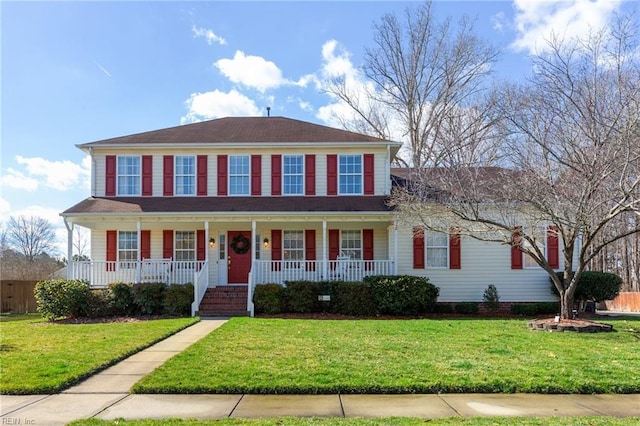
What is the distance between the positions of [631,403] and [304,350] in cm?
505

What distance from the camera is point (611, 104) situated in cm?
1176

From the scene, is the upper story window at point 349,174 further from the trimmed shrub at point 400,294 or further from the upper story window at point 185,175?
the upper story window at point 185,175

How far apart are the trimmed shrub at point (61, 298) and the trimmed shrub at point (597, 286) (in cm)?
1599

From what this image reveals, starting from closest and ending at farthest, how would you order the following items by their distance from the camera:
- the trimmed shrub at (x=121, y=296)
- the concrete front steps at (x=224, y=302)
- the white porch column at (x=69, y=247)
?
1. the concrete front steps at (x=224, y=302)
2. the trimmed shrub at (x=121, y=296)
3. the white porch column at (x=69, y=247)

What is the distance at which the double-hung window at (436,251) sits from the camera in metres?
17.8

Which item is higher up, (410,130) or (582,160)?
(410,130)

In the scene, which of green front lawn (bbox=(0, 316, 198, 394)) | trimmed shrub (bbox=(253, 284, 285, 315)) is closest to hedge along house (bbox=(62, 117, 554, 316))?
trimmed shrub (bbox=(253, 284, 285, 315))

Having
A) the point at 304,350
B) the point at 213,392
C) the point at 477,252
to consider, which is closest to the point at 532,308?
the point at 477,252

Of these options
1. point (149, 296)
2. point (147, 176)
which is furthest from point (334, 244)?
point (147, 176)

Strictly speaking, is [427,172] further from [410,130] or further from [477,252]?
[410,130]

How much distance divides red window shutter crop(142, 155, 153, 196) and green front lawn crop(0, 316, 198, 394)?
6242mm

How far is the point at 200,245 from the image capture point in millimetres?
18828

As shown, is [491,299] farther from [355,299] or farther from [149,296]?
[149,296]

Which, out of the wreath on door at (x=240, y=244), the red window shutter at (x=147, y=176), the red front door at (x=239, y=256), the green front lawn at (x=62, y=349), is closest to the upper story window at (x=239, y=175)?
the red front door at (x=239, y=256)
